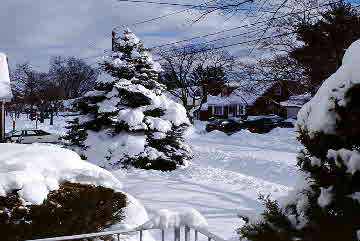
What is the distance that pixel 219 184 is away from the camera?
12.0 meters

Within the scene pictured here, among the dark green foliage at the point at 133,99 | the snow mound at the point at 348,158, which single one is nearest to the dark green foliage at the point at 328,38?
the dark green foliage at the point at 133,99

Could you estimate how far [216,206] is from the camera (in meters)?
A: 9.34

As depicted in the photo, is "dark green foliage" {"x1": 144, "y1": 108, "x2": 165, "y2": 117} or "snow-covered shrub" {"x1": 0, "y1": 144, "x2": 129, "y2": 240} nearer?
"snow-covered shrub" {"x1": 0, "y1": 144, "x2": 129, "y2": 240}

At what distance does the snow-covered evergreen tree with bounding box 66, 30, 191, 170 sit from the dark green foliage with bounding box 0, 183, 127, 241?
811 centimetres

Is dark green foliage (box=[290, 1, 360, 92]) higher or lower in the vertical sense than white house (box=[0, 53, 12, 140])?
higher

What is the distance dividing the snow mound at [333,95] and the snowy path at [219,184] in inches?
55.1

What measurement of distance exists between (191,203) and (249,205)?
1427 millimetres

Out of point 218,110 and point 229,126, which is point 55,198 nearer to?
point 229,126

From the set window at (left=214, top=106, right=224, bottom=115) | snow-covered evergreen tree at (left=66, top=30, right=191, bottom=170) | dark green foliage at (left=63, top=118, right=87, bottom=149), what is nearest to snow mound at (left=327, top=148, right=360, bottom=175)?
snow-covered evergreen tree at (left=66, top=30, right=191, bottom=170)

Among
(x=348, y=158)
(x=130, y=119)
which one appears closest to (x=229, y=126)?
(x=130, y=119)

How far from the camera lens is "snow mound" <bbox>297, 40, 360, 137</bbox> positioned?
9.42 ft

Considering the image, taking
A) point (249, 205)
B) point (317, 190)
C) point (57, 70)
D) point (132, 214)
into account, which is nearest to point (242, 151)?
point (249, 205)

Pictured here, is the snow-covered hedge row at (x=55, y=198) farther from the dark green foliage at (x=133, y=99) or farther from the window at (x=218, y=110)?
the window at (x=218, y=110)

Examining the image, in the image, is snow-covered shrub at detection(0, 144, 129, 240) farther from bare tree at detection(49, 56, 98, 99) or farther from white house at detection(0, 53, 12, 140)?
bare tree at detection(49, 56, 98, 99)
